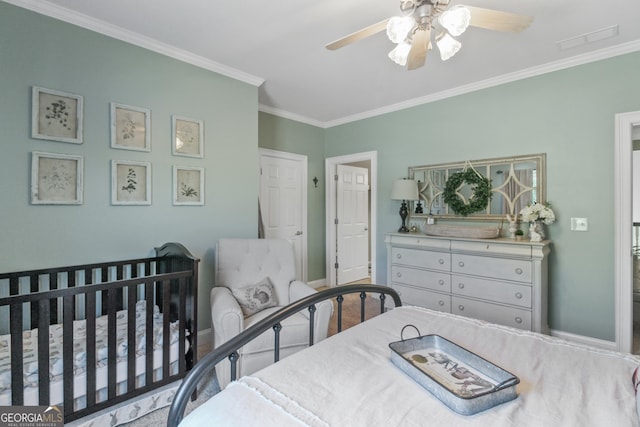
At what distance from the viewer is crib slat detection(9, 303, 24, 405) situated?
1.40 m

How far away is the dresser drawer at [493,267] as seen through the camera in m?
2.67

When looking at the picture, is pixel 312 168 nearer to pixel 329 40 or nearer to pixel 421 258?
pixel 421 258

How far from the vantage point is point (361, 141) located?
14.4ft

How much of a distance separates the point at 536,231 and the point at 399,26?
230 cm

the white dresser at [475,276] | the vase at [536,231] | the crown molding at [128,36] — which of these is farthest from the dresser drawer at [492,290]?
the crown molding at [128,36]

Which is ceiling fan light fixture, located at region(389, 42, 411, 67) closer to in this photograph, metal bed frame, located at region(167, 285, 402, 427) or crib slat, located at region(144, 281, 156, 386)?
metal bed frame, located at region(167, 285, 402, 427)

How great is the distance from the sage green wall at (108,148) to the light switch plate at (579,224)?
306cm

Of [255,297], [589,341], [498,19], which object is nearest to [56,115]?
[255,297]

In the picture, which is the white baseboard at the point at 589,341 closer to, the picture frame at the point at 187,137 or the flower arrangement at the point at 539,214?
the flower arrangement at the point at 539,214

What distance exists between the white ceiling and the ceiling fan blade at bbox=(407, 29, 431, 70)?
44 cm

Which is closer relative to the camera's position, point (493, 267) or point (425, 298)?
point (493, 267)

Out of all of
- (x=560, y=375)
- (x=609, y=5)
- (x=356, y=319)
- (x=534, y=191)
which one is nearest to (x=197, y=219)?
(x=356, y=319)

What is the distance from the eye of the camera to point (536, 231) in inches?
110

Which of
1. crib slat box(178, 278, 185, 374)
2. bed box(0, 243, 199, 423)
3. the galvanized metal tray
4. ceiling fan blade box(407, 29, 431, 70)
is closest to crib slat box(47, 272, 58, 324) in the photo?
bed box(0, 243, 199, 423)
